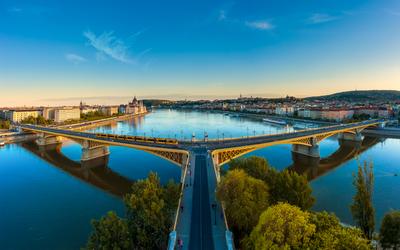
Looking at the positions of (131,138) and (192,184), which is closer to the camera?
(192,184)

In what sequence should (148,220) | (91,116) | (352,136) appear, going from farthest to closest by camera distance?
1. (91,116)
2. (352,136)
3. (148,220)

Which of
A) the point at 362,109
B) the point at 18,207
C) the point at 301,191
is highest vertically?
the point at 362,109

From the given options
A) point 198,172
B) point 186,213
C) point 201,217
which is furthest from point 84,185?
point 201,217

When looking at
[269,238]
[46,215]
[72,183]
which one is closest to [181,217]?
[269,238]

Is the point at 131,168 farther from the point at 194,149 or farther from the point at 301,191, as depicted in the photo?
the point at 301,191

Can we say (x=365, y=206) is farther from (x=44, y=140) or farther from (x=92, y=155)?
(x=44, y=140)

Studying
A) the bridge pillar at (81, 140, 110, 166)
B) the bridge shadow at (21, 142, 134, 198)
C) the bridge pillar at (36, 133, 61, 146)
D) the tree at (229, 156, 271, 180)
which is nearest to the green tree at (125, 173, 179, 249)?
the tree at (229, 156, 271, 180)

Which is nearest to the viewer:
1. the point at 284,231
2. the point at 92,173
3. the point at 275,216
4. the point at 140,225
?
the point at 284,231
